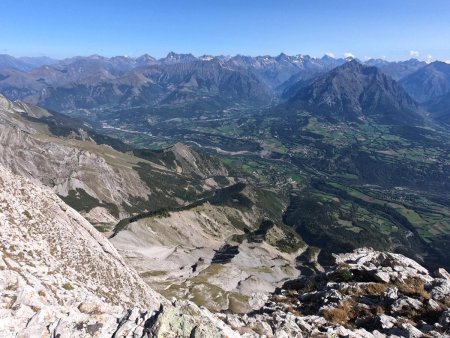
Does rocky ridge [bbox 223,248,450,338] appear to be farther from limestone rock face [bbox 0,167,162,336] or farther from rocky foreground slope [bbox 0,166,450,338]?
limestone rock face [bbox 0,167,162,336]

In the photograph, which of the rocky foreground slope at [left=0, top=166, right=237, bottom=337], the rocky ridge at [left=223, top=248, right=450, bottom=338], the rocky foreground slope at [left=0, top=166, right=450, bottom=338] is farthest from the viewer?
the rocky ridge at [left=223, top=248, right=450, bottom=338]

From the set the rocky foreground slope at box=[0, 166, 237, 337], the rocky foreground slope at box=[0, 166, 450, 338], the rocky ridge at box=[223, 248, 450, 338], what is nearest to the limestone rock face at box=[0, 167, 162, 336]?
the rocky foreground slope at box=[0, 166, 237, 337]

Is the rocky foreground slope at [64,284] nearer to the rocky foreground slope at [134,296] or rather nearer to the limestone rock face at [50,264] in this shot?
the limestone rock face at [50,264]

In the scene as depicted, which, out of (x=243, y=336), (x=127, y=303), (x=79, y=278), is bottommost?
(x=127, y=303)

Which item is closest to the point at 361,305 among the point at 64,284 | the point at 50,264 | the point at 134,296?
the point at 64,284

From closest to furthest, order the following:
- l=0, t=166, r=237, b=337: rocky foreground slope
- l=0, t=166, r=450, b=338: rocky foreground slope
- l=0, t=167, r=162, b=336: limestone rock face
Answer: l=0, t=166, r=237, b=337: rocky foreground slope, l=0, t=166, r=450, b=338: rocky foreground slope, l=0, t=167, r=162, b=336: limestone rock face

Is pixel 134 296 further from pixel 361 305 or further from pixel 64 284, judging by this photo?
pixel 361 305

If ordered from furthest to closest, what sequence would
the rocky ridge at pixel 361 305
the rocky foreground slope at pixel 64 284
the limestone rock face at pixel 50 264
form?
the rocky ridge at pixel 361 305
the limestone rock face at pixel 50 264
the rocky foreground slope at pixel 64 284

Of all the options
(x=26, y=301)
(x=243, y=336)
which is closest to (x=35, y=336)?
(x=26, y=301)

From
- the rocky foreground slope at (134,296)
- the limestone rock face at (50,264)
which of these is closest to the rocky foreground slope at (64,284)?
the limestone rock face at (50,264)

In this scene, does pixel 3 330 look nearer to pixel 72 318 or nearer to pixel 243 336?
pixel 72 318

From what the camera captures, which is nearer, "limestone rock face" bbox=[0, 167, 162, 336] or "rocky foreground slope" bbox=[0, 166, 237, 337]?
"rocky foreground slope" bbox=[0, 166, 237, 337]
